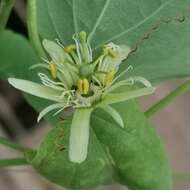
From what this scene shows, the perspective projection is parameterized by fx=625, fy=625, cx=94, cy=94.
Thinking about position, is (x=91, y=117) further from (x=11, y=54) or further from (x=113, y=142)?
(x=11, y=54)

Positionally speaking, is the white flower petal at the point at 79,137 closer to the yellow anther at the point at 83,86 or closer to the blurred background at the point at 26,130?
the yellow anther at the point at 83,86

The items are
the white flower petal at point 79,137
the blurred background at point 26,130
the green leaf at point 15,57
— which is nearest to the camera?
the white flower petal at point 79,137

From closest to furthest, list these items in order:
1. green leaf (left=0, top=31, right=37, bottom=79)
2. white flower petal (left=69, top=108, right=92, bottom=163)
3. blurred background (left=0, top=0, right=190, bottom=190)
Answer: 1. white flower petal (left=69, top=108, right=92, bottom=163)
2. green leaf (left=0, top=31, right=37, bottom=79)
3. blurred background (left=0, top=0, right=190, bottom=190)

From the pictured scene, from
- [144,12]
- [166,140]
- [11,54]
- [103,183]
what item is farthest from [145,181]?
[166,140]

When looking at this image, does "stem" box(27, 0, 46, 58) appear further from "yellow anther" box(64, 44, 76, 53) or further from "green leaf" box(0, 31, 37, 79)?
"green leaf" box(0, 31, 37, 79)

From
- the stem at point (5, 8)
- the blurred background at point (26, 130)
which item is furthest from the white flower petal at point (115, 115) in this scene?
the blurred background at point (26, 130)

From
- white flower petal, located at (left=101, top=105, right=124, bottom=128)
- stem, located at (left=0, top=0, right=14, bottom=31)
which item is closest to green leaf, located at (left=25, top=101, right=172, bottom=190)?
white flower petal, located at (left=101, top=105, right=124, bottom=128)
